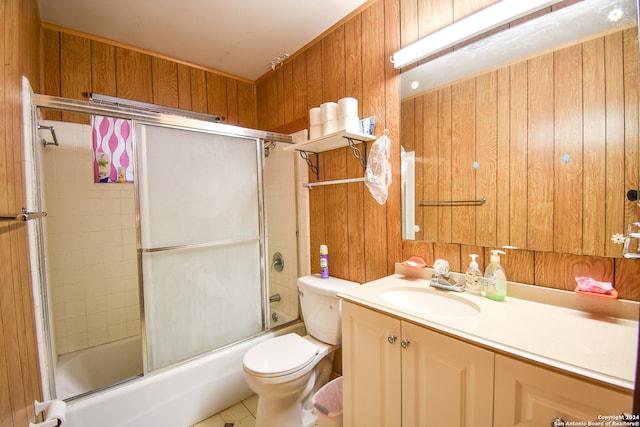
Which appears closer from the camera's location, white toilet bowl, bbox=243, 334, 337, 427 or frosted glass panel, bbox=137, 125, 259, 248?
white toilet bowl, bbox=243, 334, 337, 427

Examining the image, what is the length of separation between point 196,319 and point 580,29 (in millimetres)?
2248

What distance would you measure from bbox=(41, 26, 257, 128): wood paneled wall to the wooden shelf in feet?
3.49

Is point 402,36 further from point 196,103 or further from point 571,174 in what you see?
point 196,103

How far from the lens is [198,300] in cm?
160

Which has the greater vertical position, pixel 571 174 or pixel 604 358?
pixel 571 174

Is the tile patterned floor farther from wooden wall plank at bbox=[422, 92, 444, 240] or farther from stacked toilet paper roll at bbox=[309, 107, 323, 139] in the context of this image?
stacked toilet paper roll at bbox=[309, 107, 323, 139]

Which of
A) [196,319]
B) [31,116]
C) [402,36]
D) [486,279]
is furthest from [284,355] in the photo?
[402,36]

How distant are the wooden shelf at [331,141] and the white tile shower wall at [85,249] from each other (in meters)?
1.46

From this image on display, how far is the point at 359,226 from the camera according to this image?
5.58 ft

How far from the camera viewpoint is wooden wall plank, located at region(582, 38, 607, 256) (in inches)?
35.3

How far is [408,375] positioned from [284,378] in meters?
0.64

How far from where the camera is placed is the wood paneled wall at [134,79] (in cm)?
176

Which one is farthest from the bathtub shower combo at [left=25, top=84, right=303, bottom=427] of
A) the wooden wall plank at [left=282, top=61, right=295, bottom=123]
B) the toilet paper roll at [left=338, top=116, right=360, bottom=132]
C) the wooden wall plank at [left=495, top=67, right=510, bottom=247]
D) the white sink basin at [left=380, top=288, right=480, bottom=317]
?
the wooden wall plank at [left=495, top=67, right=510, bottom=247]

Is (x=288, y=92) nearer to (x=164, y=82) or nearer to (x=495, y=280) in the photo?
(x=164, y=82)
